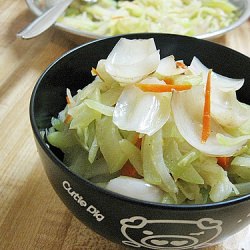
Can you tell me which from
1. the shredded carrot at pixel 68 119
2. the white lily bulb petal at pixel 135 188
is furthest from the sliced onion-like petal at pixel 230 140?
the shredded carrot at pixel 68 119

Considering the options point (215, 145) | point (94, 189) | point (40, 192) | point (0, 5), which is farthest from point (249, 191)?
point (0, 5)

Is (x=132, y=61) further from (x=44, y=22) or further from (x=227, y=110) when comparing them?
(x=44, y=22)

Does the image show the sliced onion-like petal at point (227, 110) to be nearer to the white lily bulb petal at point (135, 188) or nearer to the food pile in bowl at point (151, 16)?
the white lily bulb petal at point (135, 188)

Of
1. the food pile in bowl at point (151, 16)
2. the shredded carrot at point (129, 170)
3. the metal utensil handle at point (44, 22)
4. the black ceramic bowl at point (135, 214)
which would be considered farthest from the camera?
the food pile in bowl at point (151, 16)

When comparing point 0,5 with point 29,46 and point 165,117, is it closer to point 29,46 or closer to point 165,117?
point 29,46

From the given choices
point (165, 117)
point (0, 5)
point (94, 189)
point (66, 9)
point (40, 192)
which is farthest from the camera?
point (0, 5)

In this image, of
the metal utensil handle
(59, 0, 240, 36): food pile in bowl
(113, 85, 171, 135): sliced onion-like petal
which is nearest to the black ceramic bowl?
(113, 85, 171, 135): sliced onion-like petal

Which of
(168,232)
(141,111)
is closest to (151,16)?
(141,111)
